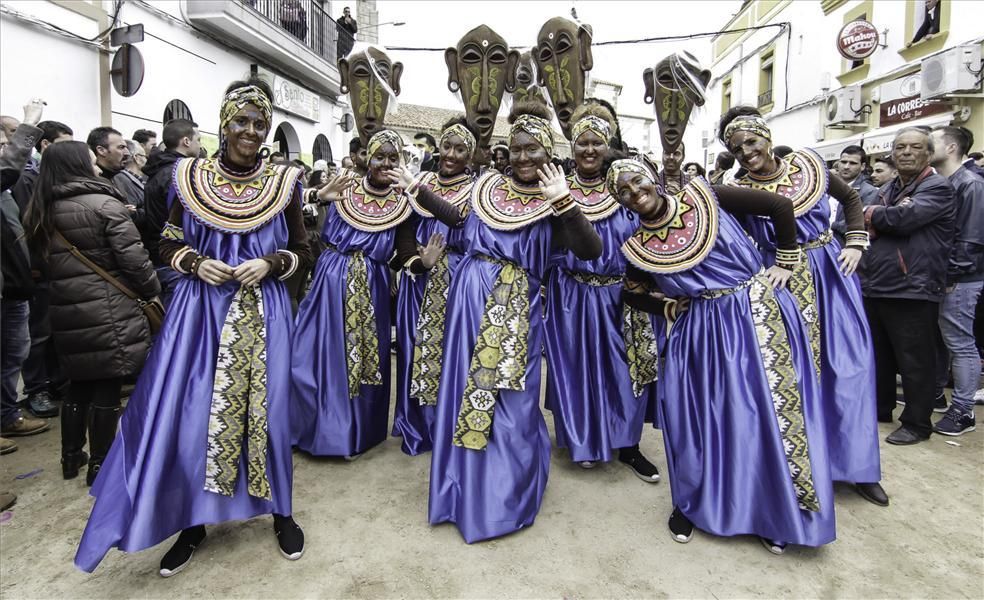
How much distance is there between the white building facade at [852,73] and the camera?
9523mm

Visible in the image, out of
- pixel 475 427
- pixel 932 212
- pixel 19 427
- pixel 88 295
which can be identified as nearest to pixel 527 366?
pixel 475 427

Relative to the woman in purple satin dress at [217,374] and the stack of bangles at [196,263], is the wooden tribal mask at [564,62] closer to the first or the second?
the woman in purple satin dress at [217,374]

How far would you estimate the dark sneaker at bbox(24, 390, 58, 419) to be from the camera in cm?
429

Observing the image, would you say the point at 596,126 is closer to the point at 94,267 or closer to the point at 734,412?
the point at 734,412

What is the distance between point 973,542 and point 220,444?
11.1ft

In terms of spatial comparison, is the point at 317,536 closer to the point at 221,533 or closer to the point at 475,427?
the point at 221,533

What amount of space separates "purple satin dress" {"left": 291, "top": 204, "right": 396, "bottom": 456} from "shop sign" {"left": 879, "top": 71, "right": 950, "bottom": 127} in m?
10.8

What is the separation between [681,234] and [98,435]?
10.4ft

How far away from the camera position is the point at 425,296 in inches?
148

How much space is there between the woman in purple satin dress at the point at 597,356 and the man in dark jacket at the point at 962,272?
7.91 feet

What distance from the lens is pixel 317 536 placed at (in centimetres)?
271

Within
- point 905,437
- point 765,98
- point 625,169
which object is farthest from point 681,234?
point 765,98

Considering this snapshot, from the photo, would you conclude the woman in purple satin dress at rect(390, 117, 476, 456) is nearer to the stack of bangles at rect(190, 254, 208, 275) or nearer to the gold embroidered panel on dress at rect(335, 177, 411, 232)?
the gold embroidered panel on dress at rect(335, 177, 411, 232)

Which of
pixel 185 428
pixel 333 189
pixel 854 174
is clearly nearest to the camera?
pixel 185 428
